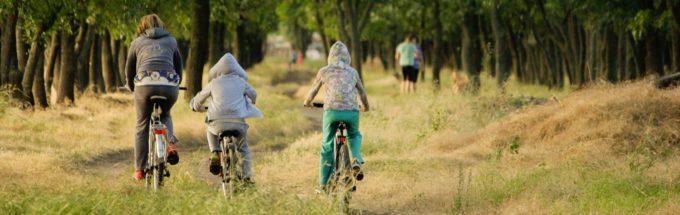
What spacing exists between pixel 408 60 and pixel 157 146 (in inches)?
776

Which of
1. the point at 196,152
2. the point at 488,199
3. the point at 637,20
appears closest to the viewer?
the point at 488,199

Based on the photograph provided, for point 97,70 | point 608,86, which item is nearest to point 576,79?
point 97,70

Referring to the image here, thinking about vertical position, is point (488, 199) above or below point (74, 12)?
below

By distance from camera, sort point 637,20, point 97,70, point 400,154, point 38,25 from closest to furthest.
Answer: point 400,154, point 38,25, point 637,20, point 97,70

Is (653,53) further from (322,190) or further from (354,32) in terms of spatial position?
(322,190)

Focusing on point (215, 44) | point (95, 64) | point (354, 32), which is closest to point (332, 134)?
point (95, 64)

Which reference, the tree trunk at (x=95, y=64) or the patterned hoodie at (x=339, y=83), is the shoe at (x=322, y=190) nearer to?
the patterned hoodie at (x=339, y=83)

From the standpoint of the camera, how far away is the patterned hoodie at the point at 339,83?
11797 mm

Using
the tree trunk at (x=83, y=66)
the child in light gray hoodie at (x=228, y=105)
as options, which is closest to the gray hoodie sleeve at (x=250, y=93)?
the child in light gray hoodie at (x=228, y=105)

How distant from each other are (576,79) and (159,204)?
83.5 feet

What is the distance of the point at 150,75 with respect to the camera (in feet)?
39.1

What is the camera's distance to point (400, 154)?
17.1 m

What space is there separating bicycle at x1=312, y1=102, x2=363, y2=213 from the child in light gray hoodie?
A: 2.49 ft

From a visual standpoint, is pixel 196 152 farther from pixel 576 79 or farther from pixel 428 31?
pixel 428 31
